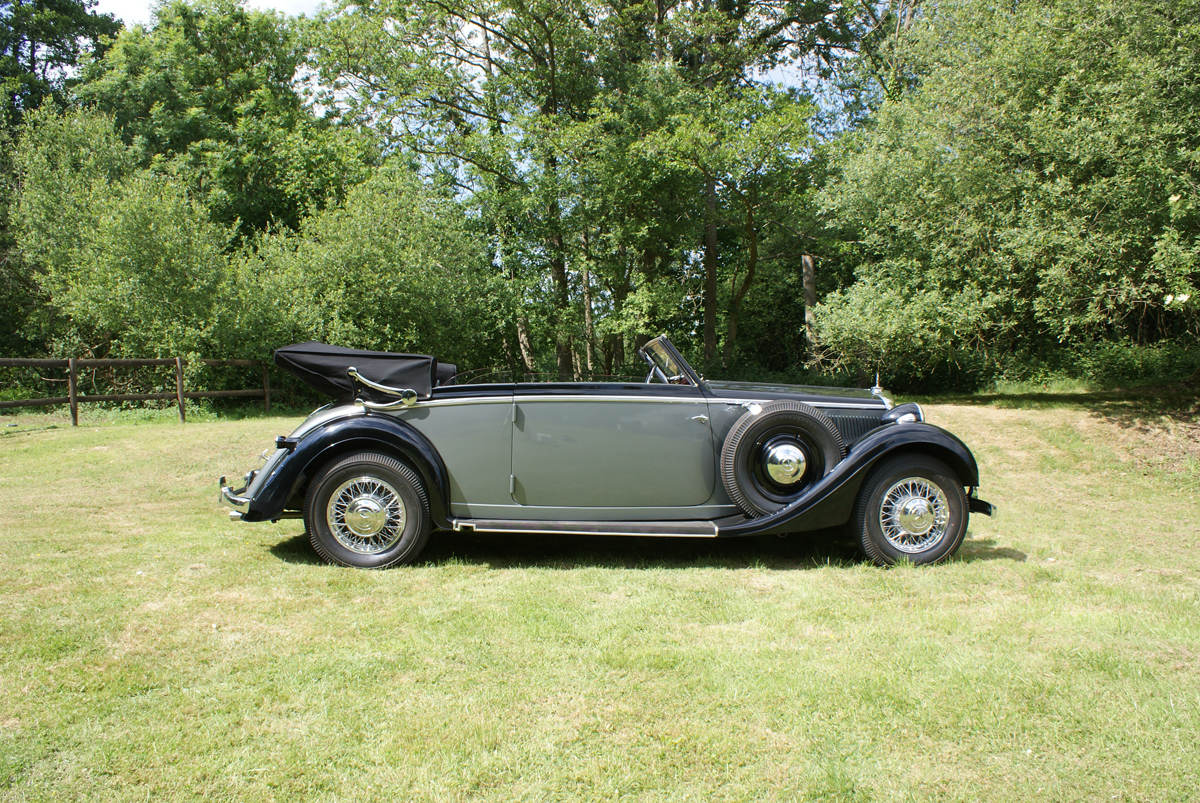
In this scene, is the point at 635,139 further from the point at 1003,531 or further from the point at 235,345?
the point at 1003,531

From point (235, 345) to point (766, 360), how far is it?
16.9m

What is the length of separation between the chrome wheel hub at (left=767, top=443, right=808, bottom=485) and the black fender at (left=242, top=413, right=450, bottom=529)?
7.10ft

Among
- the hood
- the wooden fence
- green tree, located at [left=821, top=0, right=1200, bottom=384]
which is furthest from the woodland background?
the hood

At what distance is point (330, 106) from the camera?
25.2m

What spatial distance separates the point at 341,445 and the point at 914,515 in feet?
12.7

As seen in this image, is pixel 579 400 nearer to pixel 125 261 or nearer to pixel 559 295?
pixel 125 261

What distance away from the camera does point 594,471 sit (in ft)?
16.0

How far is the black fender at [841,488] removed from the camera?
15.7ft

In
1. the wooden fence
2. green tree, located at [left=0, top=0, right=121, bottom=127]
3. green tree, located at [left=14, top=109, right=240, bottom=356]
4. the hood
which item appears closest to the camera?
the hood

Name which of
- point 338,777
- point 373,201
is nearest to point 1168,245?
point 338,777

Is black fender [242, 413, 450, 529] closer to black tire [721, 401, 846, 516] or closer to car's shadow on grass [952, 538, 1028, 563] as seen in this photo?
black tire [721, 401, 846, 516]

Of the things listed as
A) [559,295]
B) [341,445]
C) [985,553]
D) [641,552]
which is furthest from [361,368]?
[559,295]

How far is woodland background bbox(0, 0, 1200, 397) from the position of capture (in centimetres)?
1122

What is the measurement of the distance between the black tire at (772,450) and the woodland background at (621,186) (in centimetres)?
809
